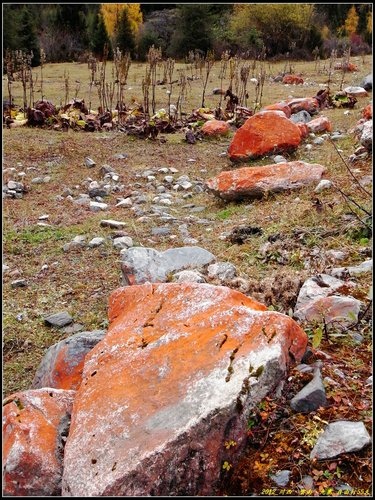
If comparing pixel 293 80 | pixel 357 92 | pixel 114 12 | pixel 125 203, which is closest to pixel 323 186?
pixel 125 203

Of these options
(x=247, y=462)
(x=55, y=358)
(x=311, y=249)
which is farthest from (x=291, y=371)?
(x=311, y=249)

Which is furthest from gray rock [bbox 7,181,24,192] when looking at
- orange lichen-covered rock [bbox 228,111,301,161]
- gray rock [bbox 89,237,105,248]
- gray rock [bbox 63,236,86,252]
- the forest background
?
the forest background

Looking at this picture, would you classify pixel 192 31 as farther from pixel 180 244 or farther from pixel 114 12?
pixel 180 244

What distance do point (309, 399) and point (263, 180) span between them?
3909 millimetres

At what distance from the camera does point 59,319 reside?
3.81 m

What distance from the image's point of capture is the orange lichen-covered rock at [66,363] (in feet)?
9.43

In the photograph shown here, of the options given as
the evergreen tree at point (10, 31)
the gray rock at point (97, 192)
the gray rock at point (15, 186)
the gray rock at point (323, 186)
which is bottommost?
the gray rock at point (97, 192)

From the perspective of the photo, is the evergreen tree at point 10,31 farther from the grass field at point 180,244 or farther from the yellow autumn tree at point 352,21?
the yellow autumn tree at point 352,21

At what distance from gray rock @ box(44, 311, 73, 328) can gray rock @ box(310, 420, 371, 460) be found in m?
2.24

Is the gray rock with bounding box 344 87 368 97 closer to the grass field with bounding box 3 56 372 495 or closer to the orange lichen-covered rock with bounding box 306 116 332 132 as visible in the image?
the grass field with bounding box 3 56 372 495

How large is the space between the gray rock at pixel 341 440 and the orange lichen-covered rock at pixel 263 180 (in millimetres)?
3928

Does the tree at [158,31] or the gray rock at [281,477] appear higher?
the tree at [158,31]

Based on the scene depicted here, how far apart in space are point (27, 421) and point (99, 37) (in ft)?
93.8

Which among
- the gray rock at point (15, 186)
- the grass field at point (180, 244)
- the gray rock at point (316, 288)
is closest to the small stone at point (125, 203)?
the grass field at point (180, 244)
